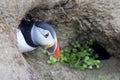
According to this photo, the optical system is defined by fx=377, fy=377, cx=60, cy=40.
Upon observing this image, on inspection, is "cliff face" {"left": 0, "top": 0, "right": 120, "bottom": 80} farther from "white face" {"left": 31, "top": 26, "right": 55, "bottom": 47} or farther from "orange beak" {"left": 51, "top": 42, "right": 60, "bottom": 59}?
"orange beak" {"left": 51, "top": 42, "right": 60, "bottom": 59}

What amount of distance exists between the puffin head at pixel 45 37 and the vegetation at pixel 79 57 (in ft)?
0.99

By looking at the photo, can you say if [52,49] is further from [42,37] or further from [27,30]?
[27,30]

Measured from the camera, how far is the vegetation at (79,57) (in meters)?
3.17

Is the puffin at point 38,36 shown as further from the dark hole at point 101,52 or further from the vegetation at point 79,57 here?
the dark hole at point 101,52

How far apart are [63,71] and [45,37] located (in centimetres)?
38

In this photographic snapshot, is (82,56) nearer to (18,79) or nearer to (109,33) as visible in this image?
(109,33)

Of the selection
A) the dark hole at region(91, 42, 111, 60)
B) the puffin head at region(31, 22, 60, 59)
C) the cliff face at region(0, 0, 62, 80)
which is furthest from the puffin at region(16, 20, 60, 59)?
the dark hole at region(91, 42, 111, 60)

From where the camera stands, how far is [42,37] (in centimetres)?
283

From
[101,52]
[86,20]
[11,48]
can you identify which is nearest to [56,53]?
Result: [86,20]

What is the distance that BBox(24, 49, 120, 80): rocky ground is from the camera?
2977mm

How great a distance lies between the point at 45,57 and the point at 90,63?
0.41 m

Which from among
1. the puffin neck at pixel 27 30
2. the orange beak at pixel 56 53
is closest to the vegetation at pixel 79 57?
the orange beak at pixel 56 53

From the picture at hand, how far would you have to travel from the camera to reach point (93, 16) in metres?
3.00

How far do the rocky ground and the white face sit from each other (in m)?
0.21
